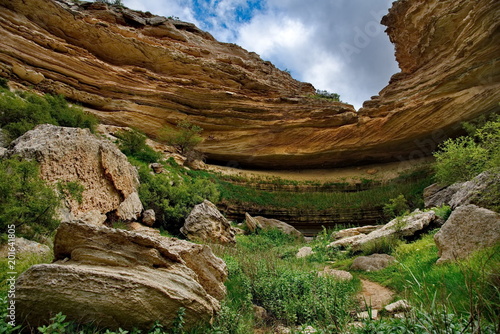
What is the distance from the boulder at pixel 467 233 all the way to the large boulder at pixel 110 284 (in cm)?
369

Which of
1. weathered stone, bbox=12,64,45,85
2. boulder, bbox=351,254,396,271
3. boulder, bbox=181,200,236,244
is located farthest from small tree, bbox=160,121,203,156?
boulder, bbox=351,254,396,271

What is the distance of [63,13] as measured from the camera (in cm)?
1881

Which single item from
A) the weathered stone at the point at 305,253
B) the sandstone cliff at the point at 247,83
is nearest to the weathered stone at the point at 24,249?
the weathered stone at the point at 305,253

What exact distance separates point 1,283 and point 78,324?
129 centimetres

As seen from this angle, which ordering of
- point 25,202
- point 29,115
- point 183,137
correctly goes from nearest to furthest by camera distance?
point 25,202
point 29,115
point 183,137

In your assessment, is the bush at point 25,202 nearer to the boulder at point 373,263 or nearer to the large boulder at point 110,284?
the large boulder at point 110,284

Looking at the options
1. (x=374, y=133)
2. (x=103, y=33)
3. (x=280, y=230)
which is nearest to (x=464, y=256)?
(x=280, y=230)

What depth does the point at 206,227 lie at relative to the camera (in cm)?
880

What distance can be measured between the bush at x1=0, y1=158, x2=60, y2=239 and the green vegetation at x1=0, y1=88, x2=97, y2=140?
4966 millimetres

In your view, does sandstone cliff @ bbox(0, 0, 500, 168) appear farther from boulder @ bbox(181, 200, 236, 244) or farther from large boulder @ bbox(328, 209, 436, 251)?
large boulder @ bbox(328, 209, 436, 251)

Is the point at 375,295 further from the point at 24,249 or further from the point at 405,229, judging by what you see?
the point at 24,249

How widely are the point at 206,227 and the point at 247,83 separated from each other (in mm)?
19224

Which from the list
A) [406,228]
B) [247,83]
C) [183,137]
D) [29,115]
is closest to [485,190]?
[406,228]

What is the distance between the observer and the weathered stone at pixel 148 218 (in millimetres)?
8492
